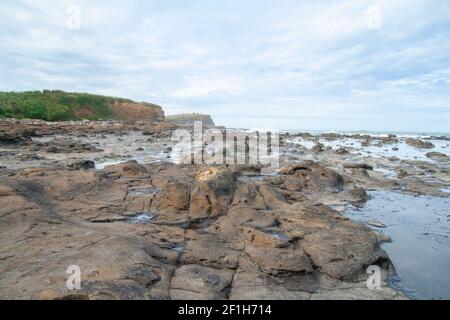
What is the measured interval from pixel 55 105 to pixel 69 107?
11.4ft

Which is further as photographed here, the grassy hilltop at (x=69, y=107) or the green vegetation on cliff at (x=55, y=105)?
the grassy hilltop at (x=69, y=107)

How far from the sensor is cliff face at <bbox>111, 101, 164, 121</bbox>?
2793 inches

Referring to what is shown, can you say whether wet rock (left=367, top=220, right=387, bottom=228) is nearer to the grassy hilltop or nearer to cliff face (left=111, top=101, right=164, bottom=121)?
the grassy hilltop

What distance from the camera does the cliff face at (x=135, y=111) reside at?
70938 millimetres

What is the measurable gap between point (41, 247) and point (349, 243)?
4.75m

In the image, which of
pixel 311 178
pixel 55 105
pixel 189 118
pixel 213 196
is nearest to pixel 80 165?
pixel 213 196

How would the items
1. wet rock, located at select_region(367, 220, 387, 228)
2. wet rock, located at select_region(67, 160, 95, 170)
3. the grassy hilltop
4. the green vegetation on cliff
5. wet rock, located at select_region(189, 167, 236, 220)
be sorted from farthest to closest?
1. the grassy hilltop
2. the green vegetation on cliff
3. wet rock, located at select_region(67, 160, 95, 170)
4. wet rock, located at select_region(367, 220, 387, 228)
5. wet rock, located at select_region(189, 167, 236, 220)

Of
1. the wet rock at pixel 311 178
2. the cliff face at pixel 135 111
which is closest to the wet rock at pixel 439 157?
the wet rock at pixel 311 178

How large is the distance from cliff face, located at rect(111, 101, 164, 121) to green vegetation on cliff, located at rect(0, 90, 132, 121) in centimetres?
108
